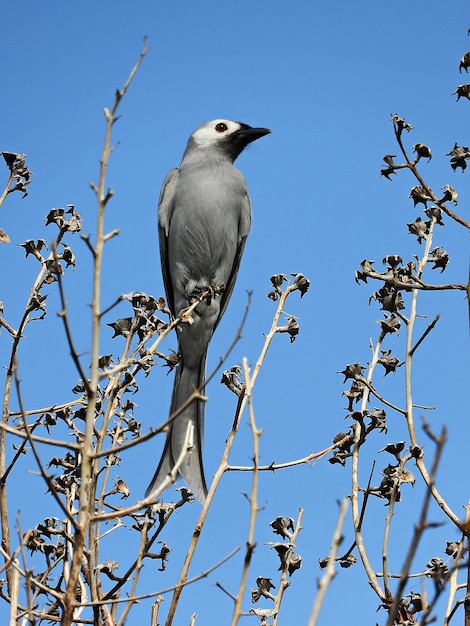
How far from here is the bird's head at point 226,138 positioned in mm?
6891

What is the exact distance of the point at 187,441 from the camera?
2.29 meters

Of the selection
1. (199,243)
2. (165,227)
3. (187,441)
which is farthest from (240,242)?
(187,441)

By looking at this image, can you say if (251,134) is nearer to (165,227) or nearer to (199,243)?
(165,227)

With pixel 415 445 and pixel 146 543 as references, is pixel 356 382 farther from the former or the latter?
pixel 146 543

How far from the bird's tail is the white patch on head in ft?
6.97

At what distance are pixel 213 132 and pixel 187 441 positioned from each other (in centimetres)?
518

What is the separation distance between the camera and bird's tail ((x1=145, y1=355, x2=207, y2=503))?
3.94 m

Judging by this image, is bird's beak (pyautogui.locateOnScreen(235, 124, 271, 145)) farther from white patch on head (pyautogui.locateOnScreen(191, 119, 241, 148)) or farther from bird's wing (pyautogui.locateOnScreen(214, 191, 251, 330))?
bird's wing (pyautogui.locateOnScreen(214, 191, 251, 330))

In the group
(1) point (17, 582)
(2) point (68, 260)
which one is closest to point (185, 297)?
(2) point (68, 260)

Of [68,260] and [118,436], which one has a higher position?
[68,260]

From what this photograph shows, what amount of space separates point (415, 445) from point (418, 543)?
172cm

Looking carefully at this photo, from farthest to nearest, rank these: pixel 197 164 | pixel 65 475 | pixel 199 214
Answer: pixel 197 164 → pixel 199 214 → pixel 65 475

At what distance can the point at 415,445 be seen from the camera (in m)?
3.22

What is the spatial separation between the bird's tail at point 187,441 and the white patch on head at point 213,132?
6.97 ft
